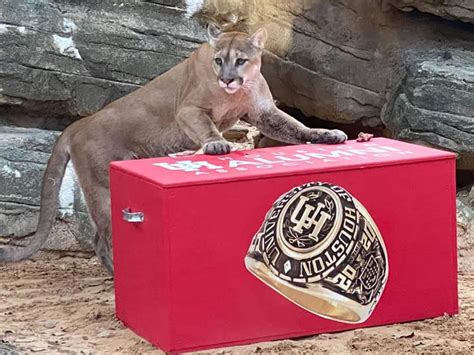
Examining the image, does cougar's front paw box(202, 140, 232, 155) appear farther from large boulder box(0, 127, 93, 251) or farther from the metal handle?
large boulder box(0, 127, 93, 251)

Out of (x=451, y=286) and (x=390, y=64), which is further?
(x=390, y=64)

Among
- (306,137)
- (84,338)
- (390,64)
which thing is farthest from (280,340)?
(390,64)

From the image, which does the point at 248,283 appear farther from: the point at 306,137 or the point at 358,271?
the point at 306,137

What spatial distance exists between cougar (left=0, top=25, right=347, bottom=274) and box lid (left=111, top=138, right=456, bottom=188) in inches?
14.2

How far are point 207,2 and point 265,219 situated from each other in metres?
2.18

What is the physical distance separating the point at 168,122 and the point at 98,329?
105 centimetres

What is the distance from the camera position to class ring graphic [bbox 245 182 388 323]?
3555 millimetres

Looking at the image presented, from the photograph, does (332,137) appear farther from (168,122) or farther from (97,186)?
(97,186)

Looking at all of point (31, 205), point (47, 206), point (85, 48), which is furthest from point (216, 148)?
point (85, 48)

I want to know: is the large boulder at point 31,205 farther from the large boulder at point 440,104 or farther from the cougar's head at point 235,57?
the large boulder at point 440,104

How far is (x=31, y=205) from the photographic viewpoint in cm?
499

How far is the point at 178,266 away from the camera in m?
3.43

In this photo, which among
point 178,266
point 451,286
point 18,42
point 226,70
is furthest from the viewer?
Answer: point 18,42

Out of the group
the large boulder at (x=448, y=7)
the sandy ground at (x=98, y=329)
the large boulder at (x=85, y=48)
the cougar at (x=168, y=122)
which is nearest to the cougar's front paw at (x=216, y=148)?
the cougar at (x=168, y=122)
